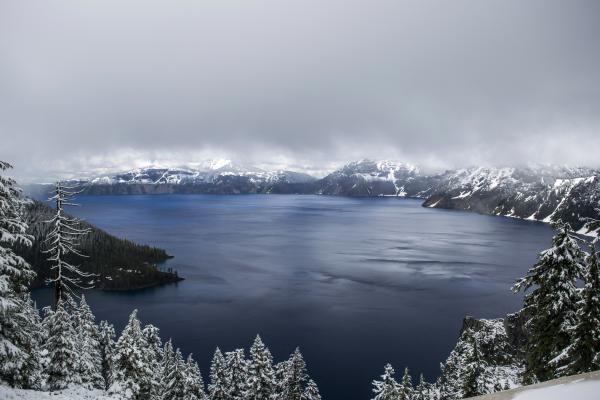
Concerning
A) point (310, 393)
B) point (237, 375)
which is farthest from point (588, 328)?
point (237, 375)

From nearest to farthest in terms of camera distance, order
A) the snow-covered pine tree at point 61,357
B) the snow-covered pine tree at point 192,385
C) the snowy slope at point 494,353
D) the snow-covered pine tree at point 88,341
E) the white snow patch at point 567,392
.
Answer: the white snow patch at point 567,392, the snow-covered pine tree at point 61,357, the snow-covered pine tree at point 88,341, the snow-covered pine tree at point 192,385, the snowy slope at point 494,353

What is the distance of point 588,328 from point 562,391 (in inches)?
460

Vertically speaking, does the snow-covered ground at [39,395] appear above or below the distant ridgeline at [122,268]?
above

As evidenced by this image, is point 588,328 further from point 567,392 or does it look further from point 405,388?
point 405,388

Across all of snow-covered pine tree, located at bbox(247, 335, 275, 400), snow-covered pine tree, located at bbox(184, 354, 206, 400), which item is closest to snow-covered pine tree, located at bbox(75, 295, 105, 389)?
snow-covered pine tree, located at bbox(184, 354, 206, 400)

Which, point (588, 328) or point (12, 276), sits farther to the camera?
point (588, 328)

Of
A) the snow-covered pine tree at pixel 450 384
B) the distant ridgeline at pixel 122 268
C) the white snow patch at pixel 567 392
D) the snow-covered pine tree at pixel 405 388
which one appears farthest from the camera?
the distant ridgeline at pixel 122 268

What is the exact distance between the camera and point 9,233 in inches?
675

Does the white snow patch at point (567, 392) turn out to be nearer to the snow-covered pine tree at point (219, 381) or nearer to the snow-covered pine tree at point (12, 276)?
the snow-covered pine tree at point (12, 276)

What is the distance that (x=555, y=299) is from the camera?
20.2 meters

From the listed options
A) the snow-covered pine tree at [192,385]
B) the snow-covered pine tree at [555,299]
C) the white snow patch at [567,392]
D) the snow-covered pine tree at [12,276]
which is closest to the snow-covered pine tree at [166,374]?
the snow-covered pine tree at [192,385]

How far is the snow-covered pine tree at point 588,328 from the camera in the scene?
18.1 metres

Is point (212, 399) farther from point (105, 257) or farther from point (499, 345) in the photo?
point (105, 257)

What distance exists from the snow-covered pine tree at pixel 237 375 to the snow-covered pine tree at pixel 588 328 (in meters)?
41.1
